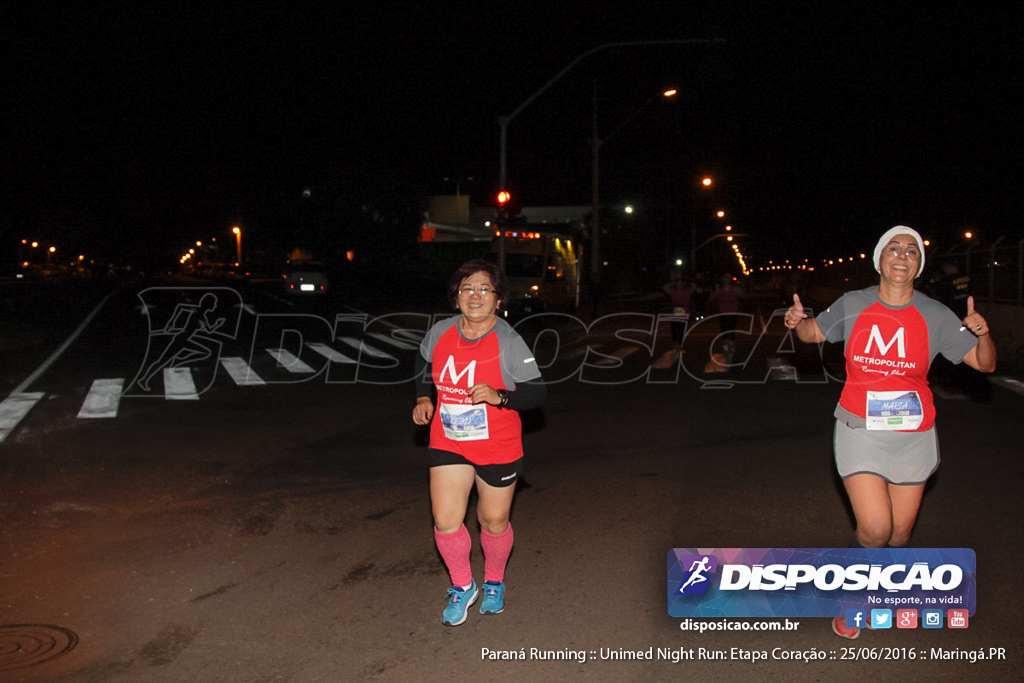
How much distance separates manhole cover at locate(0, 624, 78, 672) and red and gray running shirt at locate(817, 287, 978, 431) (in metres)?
4.00

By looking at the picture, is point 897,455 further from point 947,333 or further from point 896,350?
point 947,333

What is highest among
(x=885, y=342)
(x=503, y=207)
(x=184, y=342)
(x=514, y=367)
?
(x=503, y=207)

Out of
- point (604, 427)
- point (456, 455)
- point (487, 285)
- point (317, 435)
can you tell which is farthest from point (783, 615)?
point (317, 435)

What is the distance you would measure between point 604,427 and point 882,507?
6.63m

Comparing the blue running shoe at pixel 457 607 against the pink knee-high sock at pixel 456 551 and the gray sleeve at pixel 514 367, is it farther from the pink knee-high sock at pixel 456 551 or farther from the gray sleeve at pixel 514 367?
the gray sleeve at pixel 514 367

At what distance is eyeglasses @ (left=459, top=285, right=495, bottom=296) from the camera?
4.65m

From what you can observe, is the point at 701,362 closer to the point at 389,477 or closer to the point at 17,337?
the point at 389,477

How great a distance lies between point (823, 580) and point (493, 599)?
1.68m

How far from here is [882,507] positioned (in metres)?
4.35

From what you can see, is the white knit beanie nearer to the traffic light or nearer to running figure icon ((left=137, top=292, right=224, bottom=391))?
running figure icon ((left=137, top=292, right=224, bottom=391))

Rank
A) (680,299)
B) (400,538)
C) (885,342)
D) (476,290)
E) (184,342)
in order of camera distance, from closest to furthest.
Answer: (885,342) → (476,290) → (400,538) → (680,299) → (184,342)

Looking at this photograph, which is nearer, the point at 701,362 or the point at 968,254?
the point at 701,362

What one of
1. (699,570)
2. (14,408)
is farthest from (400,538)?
(14,408)

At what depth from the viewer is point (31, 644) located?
4.53 meters
